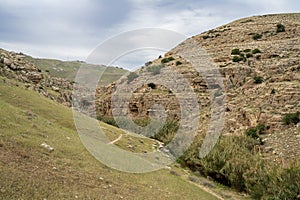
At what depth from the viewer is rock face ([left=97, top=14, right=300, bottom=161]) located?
88.2 feet

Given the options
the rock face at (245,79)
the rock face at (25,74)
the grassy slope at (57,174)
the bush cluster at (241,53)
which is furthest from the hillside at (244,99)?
the rock face at (25,74)

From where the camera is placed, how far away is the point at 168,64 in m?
49.2

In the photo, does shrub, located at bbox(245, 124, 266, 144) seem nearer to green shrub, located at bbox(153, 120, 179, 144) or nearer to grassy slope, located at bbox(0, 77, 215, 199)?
green shrub, located at bbox(153, 120, 179, 144)

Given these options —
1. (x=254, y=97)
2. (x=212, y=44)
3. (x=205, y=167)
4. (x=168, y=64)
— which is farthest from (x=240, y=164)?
(x=212, y=44)

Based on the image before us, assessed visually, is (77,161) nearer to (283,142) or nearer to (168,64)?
(283,142)

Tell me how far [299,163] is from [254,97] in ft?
55.4

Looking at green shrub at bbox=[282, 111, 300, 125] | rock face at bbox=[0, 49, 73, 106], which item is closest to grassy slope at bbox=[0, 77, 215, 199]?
green shrub at bbox=[282, 111, 300, 125]

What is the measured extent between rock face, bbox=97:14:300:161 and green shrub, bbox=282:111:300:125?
521 millimetres

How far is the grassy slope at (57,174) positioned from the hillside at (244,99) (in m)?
3.74

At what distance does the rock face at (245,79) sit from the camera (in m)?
26.9

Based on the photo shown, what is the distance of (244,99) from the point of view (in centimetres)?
3106

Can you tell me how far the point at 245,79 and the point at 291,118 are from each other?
13724 mm

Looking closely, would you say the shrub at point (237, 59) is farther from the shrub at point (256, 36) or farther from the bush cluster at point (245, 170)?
the bush cluster at point (245, 170)

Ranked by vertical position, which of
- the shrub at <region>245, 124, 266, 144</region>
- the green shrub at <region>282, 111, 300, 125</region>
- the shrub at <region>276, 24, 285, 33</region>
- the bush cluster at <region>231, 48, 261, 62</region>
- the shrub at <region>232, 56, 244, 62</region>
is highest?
the shrub at <region>276, 24, 285, 33</region>
